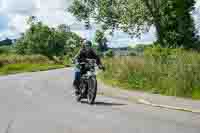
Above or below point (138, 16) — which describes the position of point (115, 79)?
below

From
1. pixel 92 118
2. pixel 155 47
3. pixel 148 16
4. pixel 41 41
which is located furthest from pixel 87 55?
pixel 41 41

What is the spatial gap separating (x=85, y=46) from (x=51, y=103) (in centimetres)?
209

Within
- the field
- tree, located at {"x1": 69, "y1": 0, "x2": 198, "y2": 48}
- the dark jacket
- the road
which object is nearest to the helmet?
the dark jacket

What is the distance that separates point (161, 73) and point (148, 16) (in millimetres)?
28844

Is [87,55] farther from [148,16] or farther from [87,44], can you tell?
[148,16]

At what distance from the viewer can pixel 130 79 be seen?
2234cm

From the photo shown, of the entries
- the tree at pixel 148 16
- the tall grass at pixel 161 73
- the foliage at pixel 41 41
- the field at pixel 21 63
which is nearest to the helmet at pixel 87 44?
the tall grass at pixel 161 73

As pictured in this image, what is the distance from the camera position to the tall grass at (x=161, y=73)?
1798cm

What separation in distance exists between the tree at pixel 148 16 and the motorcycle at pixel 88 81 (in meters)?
31.3

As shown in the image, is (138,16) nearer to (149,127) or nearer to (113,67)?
(113,67)

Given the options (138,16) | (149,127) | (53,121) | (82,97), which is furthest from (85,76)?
(138,16)

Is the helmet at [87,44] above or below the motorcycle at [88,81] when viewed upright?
above

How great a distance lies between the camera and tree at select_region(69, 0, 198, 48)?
158ft

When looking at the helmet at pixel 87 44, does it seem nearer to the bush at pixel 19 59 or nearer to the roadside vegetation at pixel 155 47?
the roadside vegetation at pixel 155 47
